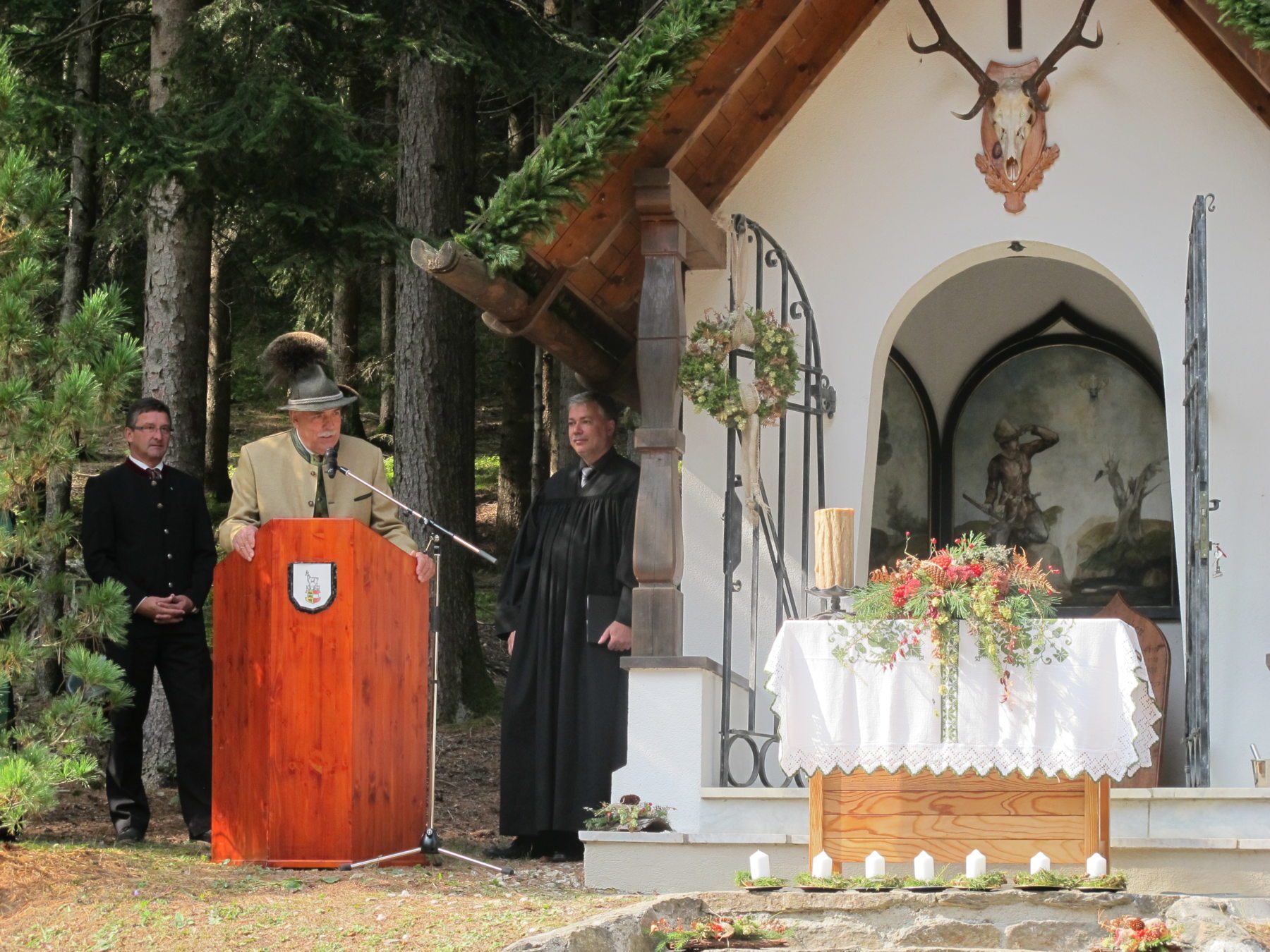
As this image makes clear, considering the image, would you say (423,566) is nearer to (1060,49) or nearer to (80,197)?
(1060,49)

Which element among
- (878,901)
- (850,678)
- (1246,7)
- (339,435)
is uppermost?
(1246,7)

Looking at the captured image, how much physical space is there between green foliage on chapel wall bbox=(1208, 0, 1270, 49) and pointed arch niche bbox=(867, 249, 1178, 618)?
3123 millimetres

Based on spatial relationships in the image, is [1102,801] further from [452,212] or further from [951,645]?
Result: [452,212]

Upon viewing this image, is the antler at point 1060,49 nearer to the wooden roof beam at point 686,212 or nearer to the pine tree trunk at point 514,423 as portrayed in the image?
the wooden roof beam at point 686,212

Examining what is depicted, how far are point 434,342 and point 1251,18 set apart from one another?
629cm

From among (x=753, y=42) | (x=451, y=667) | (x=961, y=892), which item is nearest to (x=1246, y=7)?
(x=753, y=42)

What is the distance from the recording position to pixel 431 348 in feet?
38.7

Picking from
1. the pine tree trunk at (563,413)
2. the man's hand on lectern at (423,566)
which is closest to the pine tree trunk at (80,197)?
the man's hand on lectern at (423,566)

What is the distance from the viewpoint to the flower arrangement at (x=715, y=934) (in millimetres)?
5012

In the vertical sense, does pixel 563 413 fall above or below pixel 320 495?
above

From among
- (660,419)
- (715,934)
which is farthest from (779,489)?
(715,934)

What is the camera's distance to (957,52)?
8.27 metres

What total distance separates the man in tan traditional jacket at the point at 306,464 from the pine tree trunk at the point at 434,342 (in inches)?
163

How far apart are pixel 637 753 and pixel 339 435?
6.17ft
